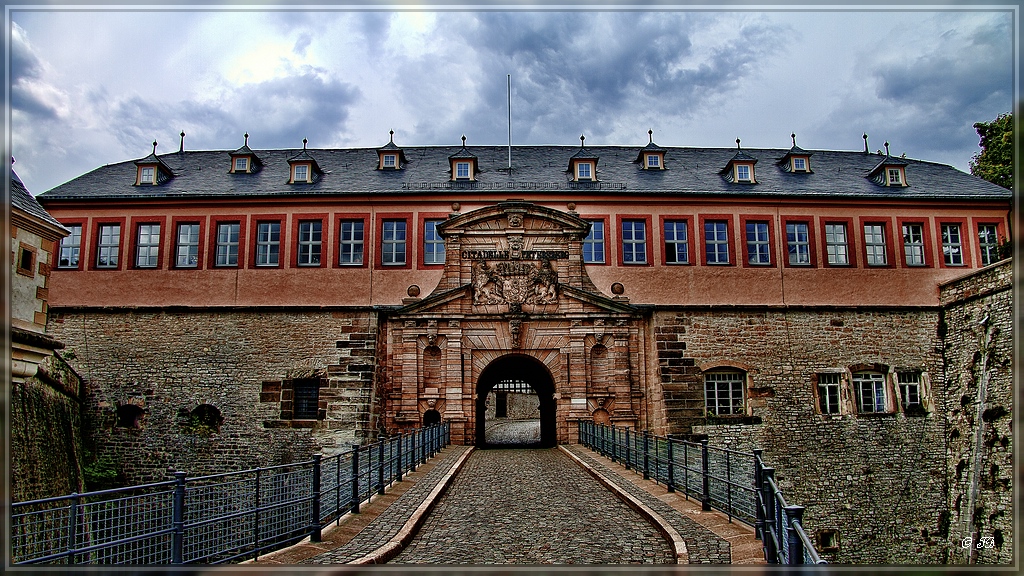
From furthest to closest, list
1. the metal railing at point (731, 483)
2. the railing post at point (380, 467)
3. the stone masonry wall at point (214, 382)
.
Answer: the stone masonry wall at point (214, 382) → the railing post at point (380, 467) → the metal railing at point (731, 483)

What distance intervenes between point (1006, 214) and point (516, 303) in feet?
75.3

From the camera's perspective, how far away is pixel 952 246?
33.0 metres

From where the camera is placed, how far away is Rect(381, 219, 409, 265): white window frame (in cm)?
3238

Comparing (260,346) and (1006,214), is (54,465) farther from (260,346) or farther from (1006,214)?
(1006,214)

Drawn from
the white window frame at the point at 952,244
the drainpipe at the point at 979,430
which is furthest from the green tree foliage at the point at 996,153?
the drainpipe at the point at 979,430

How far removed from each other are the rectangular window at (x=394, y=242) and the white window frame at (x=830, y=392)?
17472 mm

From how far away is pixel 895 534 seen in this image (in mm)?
26312

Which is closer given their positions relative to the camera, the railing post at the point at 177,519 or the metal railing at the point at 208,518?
the railing post at the point at 177,519

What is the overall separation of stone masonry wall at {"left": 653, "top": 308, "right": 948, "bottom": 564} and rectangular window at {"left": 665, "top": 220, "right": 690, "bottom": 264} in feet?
13.3

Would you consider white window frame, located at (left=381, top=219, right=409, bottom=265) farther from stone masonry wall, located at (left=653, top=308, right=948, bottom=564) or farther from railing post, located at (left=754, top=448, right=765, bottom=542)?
railing post, located at (left=754, top=448, right=765, bottom=542)

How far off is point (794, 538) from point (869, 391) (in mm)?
24059

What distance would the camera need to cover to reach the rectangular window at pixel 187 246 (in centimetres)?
3228

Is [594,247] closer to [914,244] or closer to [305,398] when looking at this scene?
[305,398]

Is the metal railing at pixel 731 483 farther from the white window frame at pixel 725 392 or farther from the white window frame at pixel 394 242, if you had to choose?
the white window frame at pixel 394 242
